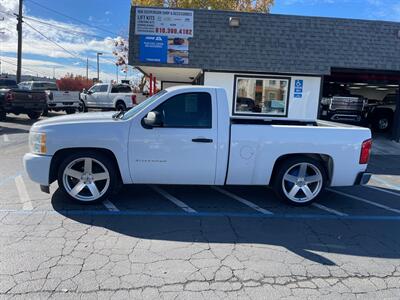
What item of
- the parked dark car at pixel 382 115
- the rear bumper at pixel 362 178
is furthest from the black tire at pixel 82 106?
the rear bumper at pixel 362 178

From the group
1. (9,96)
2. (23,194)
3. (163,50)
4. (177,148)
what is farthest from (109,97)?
(177,148)

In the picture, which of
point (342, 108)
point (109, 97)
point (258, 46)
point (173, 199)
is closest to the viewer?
point (173, 199)

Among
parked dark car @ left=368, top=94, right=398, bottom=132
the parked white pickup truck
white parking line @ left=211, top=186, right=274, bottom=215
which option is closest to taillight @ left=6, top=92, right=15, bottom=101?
the parked white pickup truck

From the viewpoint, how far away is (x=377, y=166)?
31.7 ft

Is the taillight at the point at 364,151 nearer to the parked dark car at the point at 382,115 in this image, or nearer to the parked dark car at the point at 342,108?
the parked dark car at the point at 342,108

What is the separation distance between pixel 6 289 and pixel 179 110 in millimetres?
3128

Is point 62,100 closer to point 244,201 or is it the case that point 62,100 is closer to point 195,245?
point 244,201

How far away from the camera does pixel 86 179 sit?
17.4 feet

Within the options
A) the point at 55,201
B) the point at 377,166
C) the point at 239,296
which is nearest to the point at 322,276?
the point at 239,296

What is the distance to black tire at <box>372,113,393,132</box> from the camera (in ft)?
55.9

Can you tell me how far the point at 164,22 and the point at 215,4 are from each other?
16.3m

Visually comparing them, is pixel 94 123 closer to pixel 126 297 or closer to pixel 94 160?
pixel 94 160

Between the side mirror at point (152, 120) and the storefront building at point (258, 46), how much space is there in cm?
741

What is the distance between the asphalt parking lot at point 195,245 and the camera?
3.33 meters
